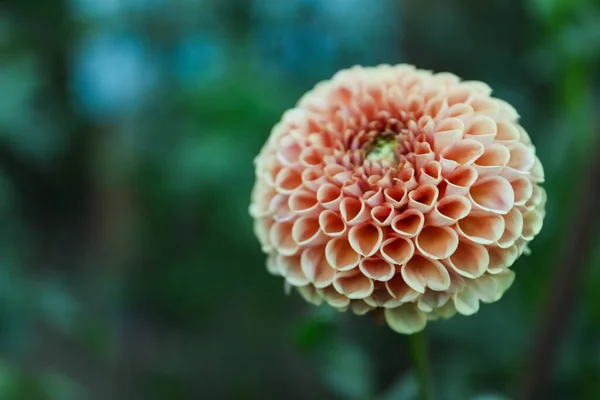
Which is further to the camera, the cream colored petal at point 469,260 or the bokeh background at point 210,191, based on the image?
the bokeh background at point 210,191

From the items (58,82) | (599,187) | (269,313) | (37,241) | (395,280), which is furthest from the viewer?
(37,241)

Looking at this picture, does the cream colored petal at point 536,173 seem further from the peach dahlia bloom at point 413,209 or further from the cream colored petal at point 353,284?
the cream colored petal at point 353,284

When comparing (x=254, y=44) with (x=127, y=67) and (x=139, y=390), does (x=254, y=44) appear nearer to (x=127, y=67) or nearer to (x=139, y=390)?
(x=127, y=67)

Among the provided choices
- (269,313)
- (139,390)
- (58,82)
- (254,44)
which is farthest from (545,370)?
(58,82)

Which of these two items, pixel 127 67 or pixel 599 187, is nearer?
pixel 599 187

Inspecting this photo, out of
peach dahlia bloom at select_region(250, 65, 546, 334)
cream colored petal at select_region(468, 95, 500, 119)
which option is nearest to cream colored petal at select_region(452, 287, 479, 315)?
peach dahlia bloom at select_region(250, 65, 546, 334)

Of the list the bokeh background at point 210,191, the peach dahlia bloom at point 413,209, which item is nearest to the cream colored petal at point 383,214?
the peach dahlia bloom at point 413,209
